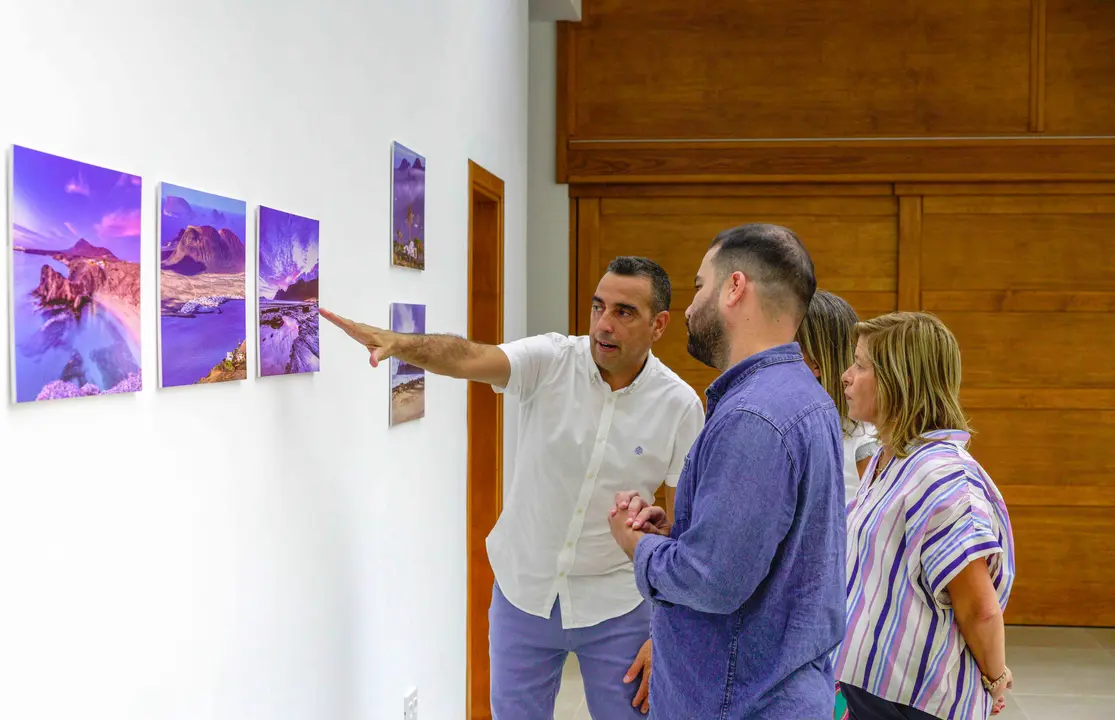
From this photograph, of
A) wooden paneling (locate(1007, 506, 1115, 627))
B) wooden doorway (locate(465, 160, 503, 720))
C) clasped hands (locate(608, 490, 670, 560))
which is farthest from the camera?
wooden paneling (locate(1007, 506, 1115, 627))

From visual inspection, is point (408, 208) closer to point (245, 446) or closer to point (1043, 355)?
point (245, 446)

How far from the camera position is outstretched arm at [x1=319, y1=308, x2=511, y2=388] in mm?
2059

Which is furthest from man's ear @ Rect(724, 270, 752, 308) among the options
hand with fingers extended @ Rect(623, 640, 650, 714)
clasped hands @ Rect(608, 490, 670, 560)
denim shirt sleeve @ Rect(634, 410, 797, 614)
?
hand with fingers extended @ Rect(623, 640, 650, 714)

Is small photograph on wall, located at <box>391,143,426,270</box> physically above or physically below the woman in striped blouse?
above

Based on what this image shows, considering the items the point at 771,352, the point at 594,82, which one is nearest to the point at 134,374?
the point at 771,352

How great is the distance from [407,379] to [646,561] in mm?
1294

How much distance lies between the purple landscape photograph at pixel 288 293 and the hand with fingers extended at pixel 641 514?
701 millimetres

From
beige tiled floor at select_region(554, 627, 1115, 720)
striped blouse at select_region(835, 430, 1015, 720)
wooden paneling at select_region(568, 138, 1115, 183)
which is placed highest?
wooden paneling at select_region(568, 138, 1115, 183)

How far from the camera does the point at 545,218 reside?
215 inches

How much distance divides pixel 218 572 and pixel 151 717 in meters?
0.27

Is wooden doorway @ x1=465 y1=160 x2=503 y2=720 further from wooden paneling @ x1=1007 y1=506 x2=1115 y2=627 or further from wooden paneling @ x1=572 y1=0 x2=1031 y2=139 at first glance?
wooden paneling @ x1=1007 y1=506 x2=1115 y2=627

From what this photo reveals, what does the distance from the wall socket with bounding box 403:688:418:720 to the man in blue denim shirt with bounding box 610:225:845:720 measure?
4.16 feet

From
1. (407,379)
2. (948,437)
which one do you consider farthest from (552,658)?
(948,437)

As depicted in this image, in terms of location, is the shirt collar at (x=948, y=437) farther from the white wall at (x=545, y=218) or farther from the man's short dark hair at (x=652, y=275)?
the white wall at (x=545, y=218)
